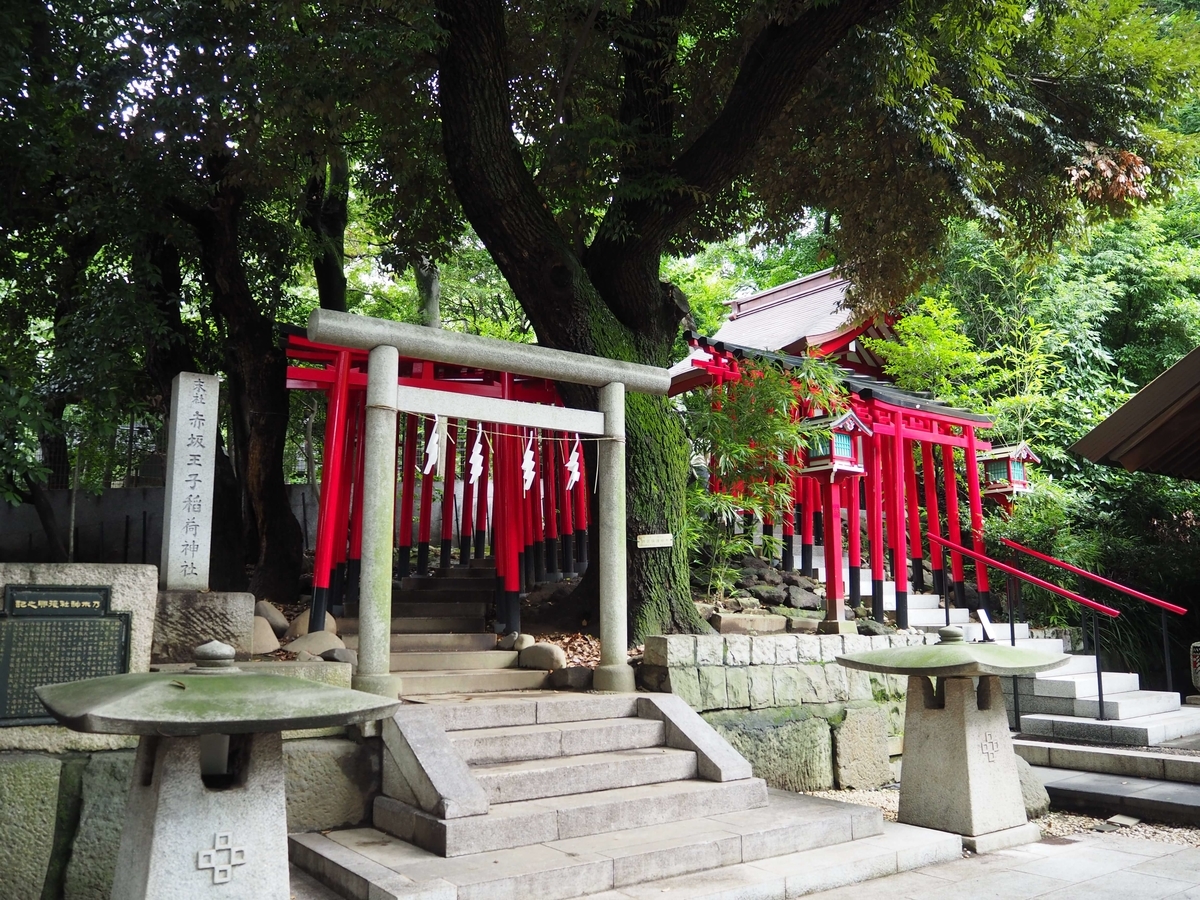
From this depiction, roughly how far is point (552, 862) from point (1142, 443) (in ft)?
20.1

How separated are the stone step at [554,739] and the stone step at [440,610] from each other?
3.63 meters

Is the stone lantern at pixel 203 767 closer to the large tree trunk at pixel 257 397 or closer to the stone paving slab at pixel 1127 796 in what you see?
the stone paving slab at pixel 1127 796

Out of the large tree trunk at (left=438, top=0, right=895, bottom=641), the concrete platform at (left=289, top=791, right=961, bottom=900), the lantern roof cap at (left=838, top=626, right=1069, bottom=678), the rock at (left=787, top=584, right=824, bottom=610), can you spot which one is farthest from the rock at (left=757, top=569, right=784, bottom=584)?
the concrete platform at (left=289, top=791, right=961, bottom=900)

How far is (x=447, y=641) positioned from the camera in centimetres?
841

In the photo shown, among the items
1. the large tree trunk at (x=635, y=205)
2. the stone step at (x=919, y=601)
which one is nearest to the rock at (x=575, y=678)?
the large tree trunk at (x=635, y=205)

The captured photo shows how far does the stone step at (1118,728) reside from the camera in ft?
27.7

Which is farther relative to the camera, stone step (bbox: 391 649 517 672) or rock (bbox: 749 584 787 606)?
rock (bbox: 749 584 787 606)

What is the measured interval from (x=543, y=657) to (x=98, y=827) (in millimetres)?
3506

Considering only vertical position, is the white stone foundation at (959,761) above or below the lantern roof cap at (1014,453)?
below

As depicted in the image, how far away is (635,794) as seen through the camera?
5.78 meters

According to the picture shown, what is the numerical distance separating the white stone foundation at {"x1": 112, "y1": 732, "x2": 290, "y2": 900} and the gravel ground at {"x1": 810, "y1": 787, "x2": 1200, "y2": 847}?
15.1 feet

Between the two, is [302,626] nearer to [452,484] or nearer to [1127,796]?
[452,484]

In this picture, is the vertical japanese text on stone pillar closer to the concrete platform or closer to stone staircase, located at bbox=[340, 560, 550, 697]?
stone staircase, located at bbox=[340, 560, 550, 697]

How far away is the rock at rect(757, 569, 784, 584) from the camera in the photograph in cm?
1100
